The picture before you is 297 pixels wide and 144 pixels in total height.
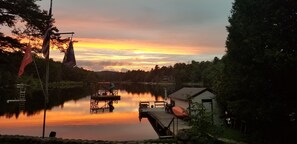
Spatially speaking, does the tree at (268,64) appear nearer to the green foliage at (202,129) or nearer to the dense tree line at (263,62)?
the dense tree line at (263,62)

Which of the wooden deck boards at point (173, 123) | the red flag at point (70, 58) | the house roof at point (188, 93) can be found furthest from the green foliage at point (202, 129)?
the house roof at point (188, 93)

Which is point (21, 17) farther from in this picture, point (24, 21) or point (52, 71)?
point (52, 71)

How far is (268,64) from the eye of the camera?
1634cm

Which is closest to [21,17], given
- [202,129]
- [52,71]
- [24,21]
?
[24,21]

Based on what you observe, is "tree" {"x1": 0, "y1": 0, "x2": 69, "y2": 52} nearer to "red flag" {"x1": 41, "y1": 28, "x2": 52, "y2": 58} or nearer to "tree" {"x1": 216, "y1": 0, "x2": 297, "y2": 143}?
"red flag" {"x1": 41, "y1": 28, "x2": 52, "y2": 58}

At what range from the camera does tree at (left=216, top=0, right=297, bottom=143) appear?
16453 mm

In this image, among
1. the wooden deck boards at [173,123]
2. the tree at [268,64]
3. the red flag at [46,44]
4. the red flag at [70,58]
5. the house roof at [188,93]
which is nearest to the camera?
the tree at [268,64]

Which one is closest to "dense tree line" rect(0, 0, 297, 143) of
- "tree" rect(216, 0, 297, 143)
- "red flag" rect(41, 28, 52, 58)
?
"tree" rect(216, 0, 297, 143)

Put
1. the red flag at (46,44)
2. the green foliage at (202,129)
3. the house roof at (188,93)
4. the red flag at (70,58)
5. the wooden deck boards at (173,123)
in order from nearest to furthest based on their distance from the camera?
1. the green foliage at (202,129)
2. the red flag at (46,44)
3. the red flag at (70,58)
4. the wooden deck boards at (173,123)
5. the house roof at (188,93)

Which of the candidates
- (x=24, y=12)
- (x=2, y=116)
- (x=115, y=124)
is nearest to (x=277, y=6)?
(x=24, y=12)

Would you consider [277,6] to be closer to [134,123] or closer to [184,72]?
[134,123]

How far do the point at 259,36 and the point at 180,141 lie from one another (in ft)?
23.8

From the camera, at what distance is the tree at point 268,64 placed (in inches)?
648

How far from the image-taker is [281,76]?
17.0 metres
